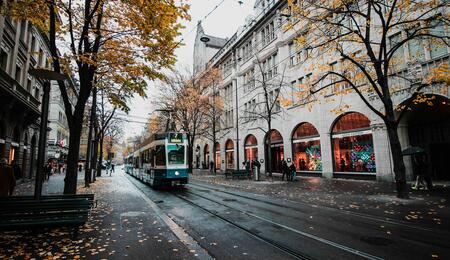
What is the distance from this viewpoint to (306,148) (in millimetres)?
24312

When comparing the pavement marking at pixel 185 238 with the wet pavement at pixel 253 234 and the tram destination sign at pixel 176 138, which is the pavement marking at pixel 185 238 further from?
the tram destination sign at pixel 176 138

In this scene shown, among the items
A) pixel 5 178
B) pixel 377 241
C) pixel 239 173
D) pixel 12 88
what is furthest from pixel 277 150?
pixel 5 178

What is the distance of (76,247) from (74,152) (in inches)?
174

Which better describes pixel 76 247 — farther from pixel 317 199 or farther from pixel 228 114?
pixel 228 114

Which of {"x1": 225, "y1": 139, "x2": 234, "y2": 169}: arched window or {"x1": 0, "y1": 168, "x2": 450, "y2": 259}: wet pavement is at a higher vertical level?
{"x1": 225, "y1": 139, "x2": 234, "y2": 169}: arched window

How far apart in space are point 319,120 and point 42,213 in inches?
824

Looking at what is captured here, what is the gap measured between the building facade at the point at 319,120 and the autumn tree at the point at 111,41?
6985 millimetres

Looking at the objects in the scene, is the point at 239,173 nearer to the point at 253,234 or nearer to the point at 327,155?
the point at 327,155

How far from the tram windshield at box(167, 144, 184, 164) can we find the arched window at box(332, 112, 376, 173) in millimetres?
13061

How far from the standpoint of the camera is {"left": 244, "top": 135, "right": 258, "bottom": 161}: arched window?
32.0 m

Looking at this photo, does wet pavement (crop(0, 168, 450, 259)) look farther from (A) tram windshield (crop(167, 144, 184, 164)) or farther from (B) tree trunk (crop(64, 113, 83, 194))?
(A) tram windshield (crop(167, 144, 184, 164))

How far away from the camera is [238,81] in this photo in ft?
119

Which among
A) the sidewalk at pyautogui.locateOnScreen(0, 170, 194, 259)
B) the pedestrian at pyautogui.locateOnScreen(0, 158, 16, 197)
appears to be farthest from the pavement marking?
the pedestrian at pyautogui.locateOnScreen(0, 158, 16, 197)

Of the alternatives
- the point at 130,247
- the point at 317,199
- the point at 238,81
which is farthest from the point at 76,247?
the point at 238,81
